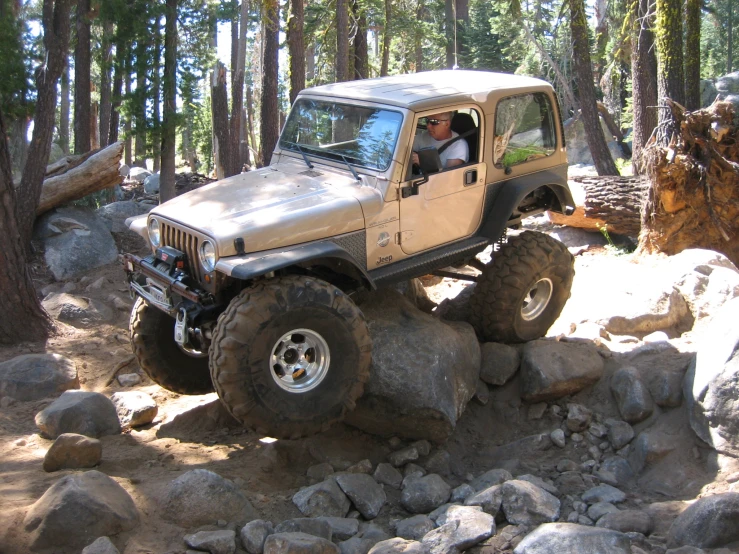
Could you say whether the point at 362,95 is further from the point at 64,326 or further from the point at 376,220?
the point at 64,326

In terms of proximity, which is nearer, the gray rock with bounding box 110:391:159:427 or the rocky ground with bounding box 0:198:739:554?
the rocky ground with bounding box 0:198:739:554

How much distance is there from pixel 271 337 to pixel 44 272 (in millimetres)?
5650

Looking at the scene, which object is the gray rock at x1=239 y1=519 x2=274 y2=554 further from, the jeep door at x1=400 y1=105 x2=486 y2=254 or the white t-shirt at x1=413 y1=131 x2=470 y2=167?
the white t-shirt at x1=413 y1=131 x2=470 y2=167

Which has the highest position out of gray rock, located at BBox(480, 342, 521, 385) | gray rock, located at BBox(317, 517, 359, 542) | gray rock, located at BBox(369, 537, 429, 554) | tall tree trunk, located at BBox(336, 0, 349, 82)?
tall tree trunk, located at BBox(336, 0, 349, 82)

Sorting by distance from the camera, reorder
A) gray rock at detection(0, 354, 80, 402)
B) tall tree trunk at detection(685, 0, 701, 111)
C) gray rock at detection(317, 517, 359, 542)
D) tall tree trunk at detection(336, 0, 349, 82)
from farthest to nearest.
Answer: tall tree trunk at detection(336, 0, 349, 82) → tall tree trunk at detection(685, 0, 701, 111) → gray rock at detection(0, 354, 80, 402) → gray rock at detection(317, 517, 359, 542)

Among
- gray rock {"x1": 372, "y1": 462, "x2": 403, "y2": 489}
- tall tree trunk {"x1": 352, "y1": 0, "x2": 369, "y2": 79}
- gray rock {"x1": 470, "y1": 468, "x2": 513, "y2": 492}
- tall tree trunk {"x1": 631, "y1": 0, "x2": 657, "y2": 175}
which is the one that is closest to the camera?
gray rock {"x1": 470, "y1": 468, "x2": 513, "y2": 492}

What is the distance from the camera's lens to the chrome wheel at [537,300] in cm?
693

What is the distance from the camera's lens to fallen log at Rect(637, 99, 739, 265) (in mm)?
8828

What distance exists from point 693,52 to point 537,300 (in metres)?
6.18

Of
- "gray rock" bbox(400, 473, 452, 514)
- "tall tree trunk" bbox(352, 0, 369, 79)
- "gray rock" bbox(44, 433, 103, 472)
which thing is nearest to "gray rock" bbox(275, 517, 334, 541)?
"gray rock" bbox(400, 473, 452, 514)

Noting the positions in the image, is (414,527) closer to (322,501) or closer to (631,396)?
(322,501)

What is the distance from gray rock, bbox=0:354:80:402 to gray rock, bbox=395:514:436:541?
325 cm

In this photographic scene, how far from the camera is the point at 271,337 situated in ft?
16.1

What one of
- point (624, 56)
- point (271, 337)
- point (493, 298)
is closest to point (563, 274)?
point (493, 298)
